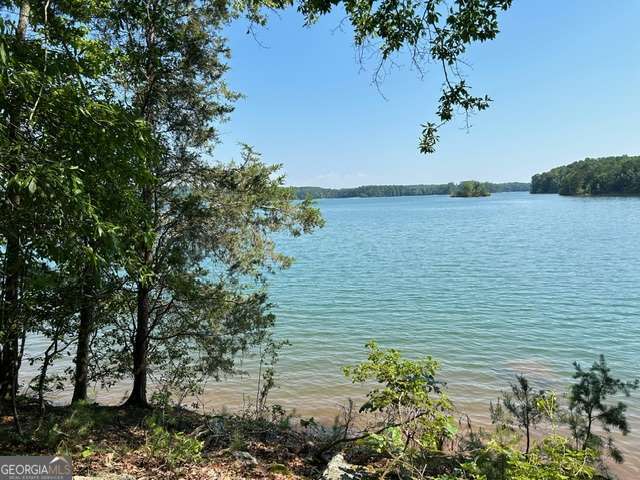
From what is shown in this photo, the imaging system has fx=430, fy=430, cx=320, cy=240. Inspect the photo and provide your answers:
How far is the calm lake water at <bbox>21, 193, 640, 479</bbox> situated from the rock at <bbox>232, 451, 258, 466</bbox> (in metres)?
4.24

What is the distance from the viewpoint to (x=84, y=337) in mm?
6977

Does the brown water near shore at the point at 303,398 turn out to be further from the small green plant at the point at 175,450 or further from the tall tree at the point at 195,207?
the small green plant at the point at 175,450

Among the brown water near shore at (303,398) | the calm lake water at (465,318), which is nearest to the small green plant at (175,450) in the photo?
the brown water near shore at (303,398)

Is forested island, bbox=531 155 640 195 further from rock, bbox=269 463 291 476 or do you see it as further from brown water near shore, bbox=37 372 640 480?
rock, bbox=269 463 291 476

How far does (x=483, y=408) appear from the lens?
929cm

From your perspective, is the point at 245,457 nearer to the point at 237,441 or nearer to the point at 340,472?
the point at 237,441

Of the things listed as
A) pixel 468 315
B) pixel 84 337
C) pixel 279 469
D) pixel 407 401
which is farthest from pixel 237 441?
pixel 468 315

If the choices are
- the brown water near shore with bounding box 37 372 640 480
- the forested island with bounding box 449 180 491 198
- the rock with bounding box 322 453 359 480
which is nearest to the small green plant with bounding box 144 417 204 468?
the rock with bounding box 322 453 359 480

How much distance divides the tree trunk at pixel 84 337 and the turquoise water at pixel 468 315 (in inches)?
163

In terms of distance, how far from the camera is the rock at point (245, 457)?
5151 mm

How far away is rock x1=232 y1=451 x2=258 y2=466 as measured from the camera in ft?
16.9

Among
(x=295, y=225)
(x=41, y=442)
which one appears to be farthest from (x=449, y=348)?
(x=41, y=442)

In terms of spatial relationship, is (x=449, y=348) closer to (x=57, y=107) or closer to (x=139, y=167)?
(x=139, y=167)

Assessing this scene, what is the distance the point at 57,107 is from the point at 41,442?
3.95 metres
